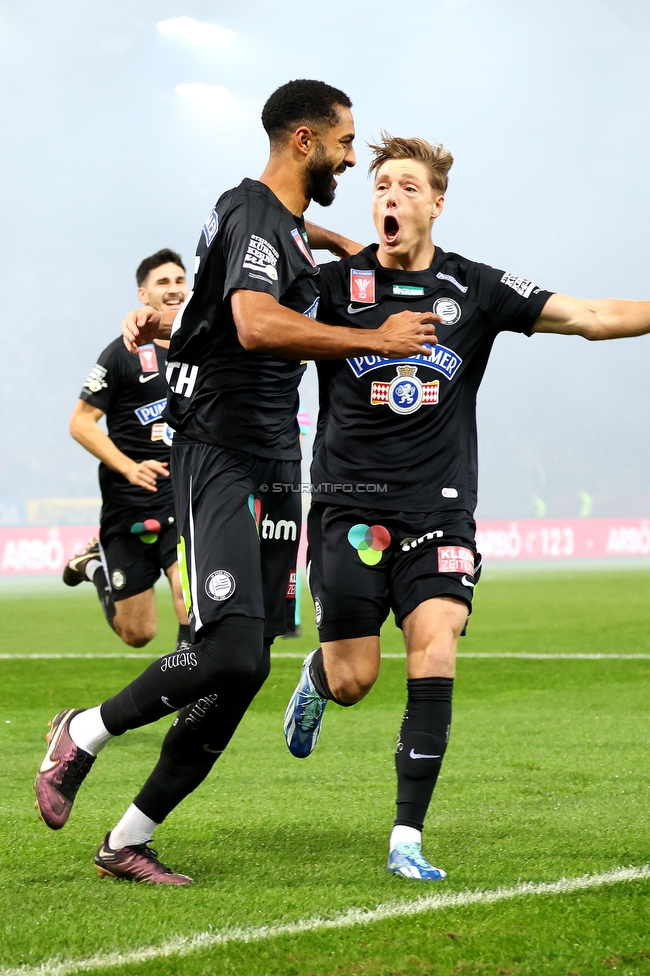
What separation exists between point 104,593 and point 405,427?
13.6 feet

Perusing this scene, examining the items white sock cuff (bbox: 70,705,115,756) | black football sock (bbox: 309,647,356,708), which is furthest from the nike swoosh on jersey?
white sock cuff (bbox: 70,705,115,756)

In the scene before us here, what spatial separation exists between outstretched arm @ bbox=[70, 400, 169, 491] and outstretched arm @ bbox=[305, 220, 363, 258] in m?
2.10

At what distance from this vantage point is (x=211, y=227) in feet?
12.4

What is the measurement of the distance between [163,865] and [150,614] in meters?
4.31

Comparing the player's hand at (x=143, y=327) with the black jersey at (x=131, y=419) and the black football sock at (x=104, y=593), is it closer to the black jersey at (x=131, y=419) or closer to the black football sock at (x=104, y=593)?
the black jersey at (x=131, y=419)

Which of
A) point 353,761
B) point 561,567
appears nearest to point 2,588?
point 561,567

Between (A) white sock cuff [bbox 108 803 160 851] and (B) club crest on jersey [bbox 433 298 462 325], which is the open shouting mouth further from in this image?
(A) white sock cuff [bbox 108 803 160 851]

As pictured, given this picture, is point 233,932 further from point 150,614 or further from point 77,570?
point 77,570

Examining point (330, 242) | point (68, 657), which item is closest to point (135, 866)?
point (330, 242)

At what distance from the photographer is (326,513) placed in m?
4.46

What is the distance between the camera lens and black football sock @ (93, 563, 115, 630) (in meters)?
7.96

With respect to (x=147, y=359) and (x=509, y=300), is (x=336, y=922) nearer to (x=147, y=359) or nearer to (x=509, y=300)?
(x=509, y=300)

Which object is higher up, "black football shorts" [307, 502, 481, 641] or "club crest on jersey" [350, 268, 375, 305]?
"club crest on jersey" [350, 268, 375, 305]

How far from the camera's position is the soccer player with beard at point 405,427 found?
4223mm
